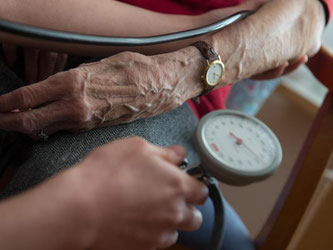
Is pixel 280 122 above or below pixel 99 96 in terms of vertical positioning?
below

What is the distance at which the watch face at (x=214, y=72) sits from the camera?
68 centimetres

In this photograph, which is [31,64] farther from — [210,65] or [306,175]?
[306,175]

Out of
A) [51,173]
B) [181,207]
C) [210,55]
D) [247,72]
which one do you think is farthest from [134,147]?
[247,72]

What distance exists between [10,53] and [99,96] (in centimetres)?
23

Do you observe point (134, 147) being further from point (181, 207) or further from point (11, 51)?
point (11, 51)

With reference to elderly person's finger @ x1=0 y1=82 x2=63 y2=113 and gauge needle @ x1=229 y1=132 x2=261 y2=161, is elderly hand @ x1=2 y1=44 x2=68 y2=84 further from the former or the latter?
gauge needle @ x1=229 y1=132 x2=261 y2=161

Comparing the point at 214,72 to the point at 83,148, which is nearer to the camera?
the point at 83,148

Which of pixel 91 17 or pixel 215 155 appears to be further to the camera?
pixel 91 17

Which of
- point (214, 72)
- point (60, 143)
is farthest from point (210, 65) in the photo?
point (60, 143)

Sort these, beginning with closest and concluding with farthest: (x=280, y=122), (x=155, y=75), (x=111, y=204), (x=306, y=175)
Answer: (x=111, y=204)
(x=155, y=75)
(x=306, y=175)
(x=280, y=122)

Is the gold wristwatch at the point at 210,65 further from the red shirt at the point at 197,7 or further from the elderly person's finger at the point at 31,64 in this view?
the elderly person's finger at the point at 31,64

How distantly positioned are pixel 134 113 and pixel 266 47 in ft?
1.03

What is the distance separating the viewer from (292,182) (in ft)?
2.66

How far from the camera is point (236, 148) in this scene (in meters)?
0.54
